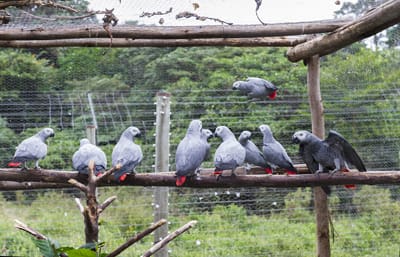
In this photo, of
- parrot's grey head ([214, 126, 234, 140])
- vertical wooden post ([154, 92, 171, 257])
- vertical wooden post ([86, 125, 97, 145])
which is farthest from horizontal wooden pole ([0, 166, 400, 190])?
vertical wooden post ([86, 125, 97, 145])

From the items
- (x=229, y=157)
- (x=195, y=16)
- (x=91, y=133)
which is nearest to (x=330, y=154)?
(x=229, y=157)

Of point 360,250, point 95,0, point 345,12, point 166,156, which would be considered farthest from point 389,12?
point 360,250

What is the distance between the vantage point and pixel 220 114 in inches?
138

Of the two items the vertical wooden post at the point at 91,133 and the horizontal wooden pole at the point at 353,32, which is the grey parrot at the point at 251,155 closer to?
the horizontal wooden pole at the point at 353,32

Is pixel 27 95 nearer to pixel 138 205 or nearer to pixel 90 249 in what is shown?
pixel 138 205

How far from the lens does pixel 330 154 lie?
108 inches

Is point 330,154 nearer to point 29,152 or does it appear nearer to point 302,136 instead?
point 302,136

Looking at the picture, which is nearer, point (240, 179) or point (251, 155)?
point (240, 179)

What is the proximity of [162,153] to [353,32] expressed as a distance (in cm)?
132

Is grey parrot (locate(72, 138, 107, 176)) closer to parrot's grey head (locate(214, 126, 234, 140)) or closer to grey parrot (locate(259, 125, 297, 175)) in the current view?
parrot's grey head (locate(214, 126, 234, 140))

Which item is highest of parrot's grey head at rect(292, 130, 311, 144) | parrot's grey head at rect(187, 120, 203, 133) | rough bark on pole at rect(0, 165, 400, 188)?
parrot's grey head at rect(187, 120, 203, 133)

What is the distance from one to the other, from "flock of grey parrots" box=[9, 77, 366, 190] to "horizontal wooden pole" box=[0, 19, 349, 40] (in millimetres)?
448

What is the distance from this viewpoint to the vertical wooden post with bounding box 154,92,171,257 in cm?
321

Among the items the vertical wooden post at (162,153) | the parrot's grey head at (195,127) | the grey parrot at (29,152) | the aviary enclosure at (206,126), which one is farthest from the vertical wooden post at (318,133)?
the grey parrot at (29,152)
